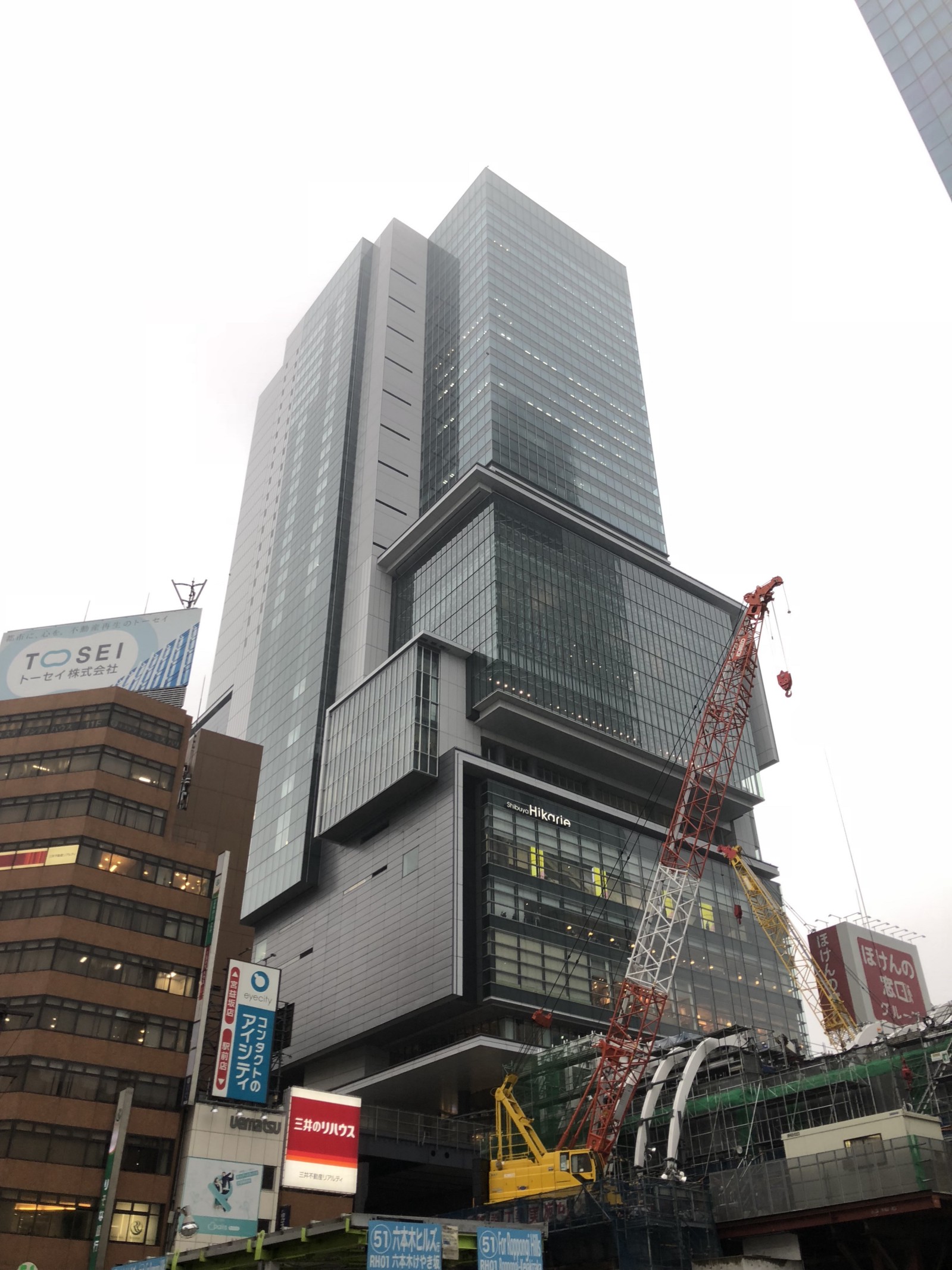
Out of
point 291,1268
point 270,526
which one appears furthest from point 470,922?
point 270,526

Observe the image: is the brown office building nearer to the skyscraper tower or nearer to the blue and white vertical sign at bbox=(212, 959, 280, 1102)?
the blue and white vertical sign at bbox=(212, 959, 280, 1102)

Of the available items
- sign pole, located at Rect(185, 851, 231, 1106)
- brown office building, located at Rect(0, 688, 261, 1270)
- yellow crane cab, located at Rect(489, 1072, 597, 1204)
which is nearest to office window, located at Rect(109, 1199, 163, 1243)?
brown office building, located at Rect(0, 688, 261, 1270)

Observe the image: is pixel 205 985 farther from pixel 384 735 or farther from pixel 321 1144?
pixel 384 735

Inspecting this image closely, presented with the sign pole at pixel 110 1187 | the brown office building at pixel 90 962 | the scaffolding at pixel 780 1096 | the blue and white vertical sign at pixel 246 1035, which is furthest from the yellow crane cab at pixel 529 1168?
the sign pole at pixel 110 1187

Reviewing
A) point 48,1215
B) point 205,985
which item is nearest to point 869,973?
point 205,985

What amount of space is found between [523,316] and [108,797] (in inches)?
4420

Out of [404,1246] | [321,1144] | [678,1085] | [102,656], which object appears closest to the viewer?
[404,1246]

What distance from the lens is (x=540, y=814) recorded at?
370ft

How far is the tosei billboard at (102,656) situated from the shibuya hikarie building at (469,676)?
32.1 meters

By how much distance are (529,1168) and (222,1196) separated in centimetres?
1910

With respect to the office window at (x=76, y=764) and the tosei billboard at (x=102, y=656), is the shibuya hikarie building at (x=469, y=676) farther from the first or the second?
the office window at (x=76, y=764)

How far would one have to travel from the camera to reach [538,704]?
118 meters

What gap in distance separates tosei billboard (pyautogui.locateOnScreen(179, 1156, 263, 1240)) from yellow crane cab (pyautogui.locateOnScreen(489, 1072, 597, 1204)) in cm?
1516

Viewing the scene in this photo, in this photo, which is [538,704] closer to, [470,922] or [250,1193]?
[470,922]
